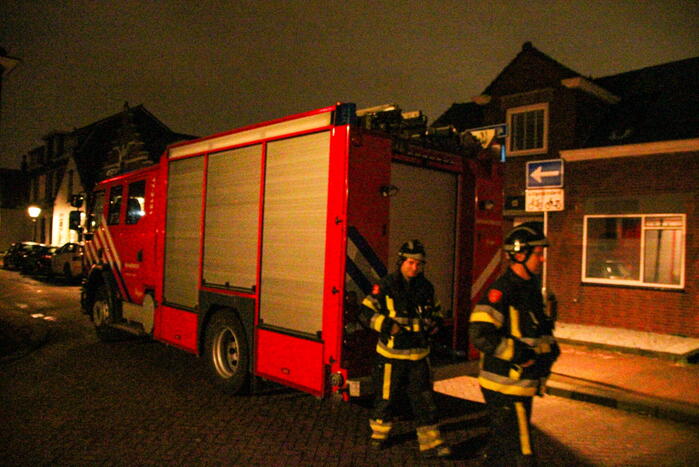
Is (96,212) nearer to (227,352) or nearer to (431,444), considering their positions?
(227,352)

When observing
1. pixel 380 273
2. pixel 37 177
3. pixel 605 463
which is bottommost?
pixel 605 463

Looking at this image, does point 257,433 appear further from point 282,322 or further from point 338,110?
point 338,110

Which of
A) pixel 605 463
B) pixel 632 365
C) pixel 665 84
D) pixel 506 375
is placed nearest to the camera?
pixel 506 375

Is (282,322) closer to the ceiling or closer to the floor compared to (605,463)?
closer to the ceiling

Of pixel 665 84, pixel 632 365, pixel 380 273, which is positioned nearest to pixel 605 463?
pixel 380 273

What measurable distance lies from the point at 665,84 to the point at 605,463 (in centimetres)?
1218

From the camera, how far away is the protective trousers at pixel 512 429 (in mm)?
3600

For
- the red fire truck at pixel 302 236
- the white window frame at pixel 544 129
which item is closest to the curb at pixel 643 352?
the red fire truck at pixel 302 236

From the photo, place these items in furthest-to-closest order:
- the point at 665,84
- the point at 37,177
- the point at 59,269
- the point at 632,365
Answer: the point at 37,177
the point at 59,269
the point at 665,84
the point at 632,365

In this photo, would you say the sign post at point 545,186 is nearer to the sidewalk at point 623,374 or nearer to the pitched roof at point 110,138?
the sidewalk at point 623,374

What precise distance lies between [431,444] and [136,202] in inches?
228

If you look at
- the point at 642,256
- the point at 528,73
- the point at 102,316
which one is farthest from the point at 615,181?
the point at 102,316

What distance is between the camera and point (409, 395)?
16.0ft

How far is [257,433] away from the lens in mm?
5277
